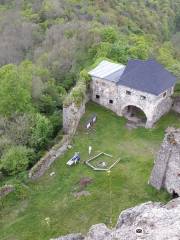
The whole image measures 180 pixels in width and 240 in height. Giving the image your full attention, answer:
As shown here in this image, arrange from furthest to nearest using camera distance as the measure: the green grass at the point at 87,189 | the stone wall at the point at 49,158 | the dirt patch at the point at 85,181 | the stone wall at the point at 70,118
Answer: the stone wall at the point at 70,118 < the stone wall at the point at 49,158 < the dirt patch at the point at 85,181 < the green grass at the point at 87,189

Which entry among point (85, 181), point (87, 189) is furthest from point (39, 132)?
point (87, 189)

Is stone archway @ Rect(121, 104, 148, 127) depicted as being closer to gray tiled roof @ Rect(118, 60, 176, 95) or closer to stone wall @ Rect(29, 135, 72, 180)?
gray tiled roof @ Rect(118, 60, 176, 95)

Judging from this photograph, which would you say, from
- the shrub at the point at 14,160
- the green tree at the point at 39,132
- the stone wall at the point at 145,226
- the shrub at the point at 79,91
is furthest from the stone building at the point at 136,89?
the stone wall at the point at 145,226

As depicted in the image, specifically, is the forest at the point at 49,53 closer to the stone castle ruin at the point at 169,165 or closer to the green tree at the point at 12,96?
the green tree at the point at 12,96

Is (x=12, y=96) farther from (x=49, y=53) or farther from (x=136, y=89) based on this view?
(x=49, y=53)

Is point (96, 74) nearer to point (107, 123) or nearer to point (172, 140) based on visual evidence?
point (107, 123)

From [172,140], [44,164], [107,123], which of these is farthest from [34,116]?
[172,140]

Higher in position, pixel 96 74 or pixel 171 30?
pixel 96 74
